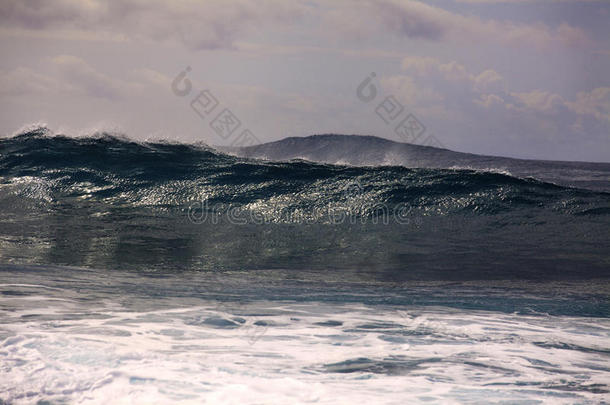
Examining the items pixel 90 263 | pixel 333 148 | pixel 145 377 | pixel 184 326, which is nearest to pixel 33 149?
pixel 90 263

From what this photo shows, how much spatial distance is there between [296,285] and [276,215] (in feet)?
15.0

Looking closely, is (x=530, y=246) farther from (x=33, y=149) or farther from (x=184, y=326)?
(x=33, y=149)

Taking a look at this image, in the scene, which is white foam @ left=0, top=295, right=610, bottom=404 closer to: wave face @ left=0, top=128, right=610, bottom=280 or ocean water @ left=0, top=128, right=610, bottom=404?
ocean water @ left=0, top=128, right=610, bottom=404

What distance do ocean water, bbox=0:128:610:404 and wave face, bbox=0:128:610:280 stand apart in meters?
0.05

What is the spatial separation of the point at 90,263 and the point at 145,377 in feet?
11.8

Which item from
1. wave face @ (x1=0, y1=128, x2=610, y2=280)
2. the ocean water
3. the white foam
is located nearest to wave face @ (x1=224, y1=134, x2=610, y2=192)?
wave face @ (x1=0, y1=128, x2=610, y2=280)

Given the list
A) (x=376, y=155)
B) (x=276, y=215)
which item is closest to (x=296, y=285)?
(x=276, y=215)

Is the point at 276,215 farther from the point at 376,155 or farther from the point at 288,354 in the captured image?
the point at 376,155

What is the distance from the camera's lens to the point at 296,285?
5449mm

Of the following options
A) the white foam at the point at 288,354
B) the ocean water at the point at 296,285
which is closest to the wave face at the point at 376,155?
the ocean water at the point at 296,285

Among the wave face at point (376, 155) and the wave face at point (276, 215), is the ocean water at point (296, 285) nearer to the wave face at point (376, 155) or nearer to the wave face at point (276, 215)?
the wave face at point (276, 215)

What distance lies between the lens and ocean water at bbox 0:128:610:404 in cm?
294

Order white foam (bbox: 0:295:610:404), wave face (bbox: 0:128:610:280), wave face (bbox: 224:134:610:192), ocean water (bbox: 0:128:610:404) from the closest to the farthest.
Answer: white foam (bbox: 0:295:610:404), ocean water (bbox: 0:128:610:404), wave face (bbox: 0:128:610:280), wave face (bbox: 224:134:610:192)

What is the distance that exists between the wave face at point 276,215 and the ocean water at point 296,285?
5 centimetres
